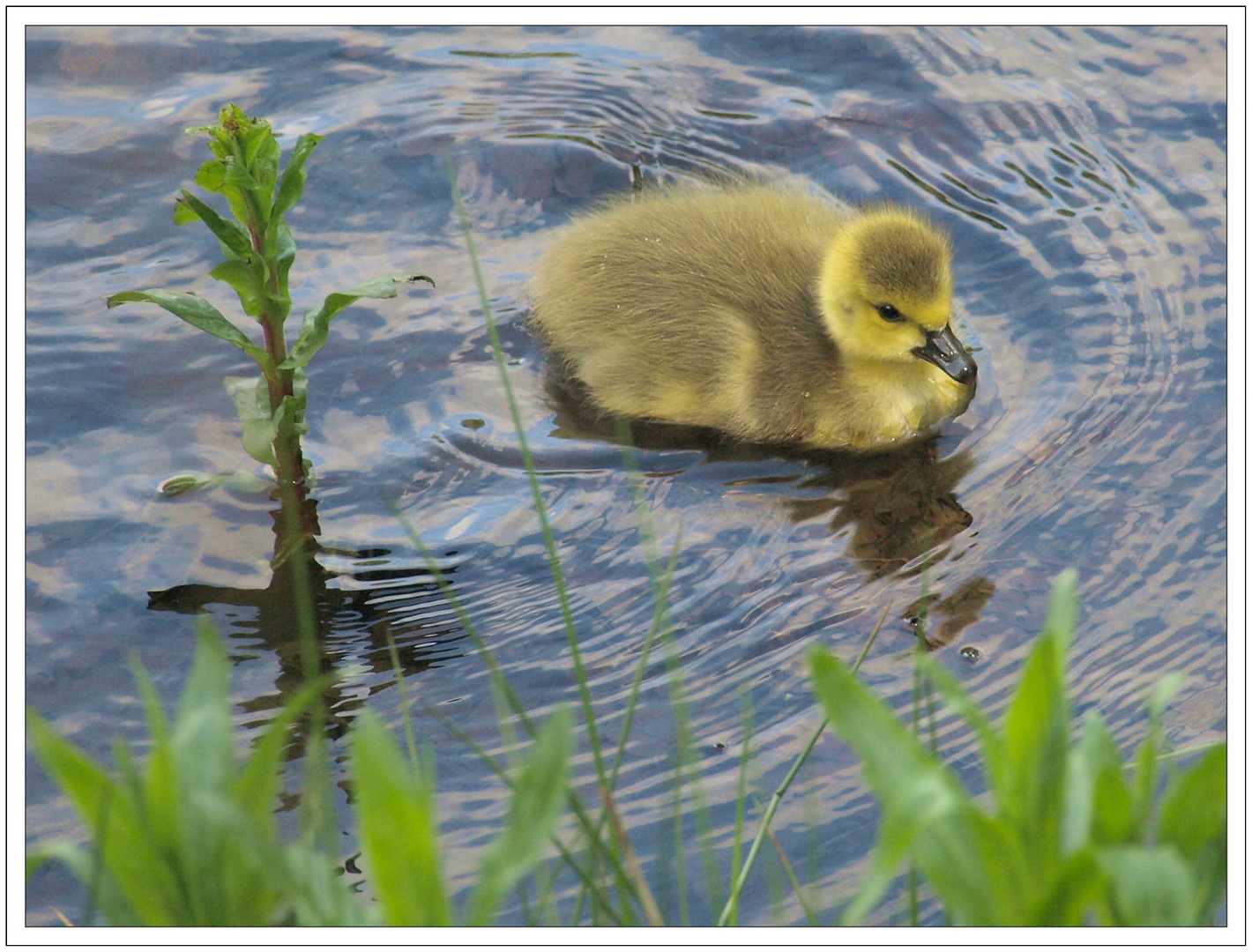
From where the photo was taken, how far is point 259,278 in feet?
8.36

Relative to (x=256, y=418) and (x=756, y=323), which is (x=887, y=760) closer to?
(x=256, y=418)

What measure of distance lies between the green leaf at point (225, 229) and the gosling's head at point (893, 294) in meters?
1.57

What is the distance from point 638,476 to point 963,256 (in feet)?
4.48

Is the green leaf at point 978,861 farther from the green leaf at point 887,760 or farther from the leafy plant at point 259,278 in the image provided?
the leafy plant at point 259,278

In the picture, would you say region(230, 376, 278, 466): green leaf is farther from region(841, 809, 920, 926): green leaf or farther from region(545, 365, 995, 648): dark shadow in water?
region(841, 809, 920, 926): green leaf

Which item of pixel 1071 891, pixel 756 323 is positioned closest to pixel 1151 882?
pixel 1071 891

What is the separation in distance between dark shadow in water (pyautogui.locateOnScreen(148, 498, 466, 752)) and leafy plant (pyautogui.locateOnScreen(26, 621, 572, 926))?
4.26 feet

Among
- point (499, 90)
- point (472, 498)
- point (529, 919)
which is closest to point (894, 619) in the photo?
point (472, 498)

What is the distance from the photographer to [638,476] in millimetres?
3158

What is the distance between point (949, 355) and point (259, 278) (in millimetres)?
1714

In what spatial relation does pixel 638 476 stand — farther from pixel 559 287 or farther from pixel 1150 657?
pixel 1150 657

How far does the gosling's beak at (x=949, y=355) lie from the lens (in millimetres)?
3248

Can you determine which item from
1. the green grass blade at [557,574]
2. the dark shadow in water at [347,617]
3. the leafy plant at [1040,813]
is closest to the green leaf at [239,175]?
the green grass blade at [557,574]
